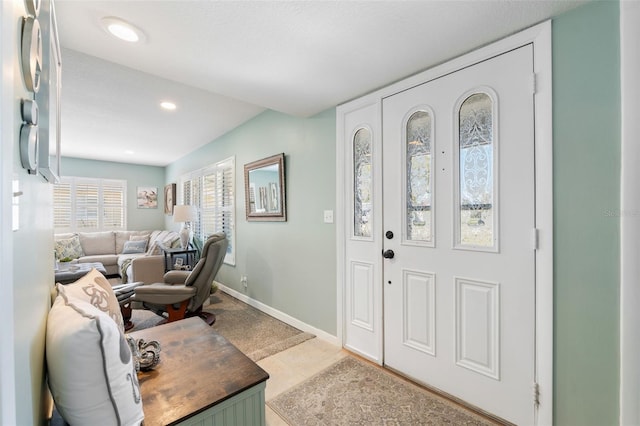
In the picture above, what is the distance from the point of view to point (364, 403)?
1.77 metres

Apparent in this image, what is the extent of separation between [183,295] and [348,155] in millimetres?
2131

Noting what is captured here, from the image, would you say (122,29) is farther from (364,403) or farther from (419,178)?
(364,403)

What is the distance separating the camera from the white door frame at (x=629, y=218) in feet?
3.98

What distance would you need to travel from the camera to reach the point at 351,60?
1.82 meters

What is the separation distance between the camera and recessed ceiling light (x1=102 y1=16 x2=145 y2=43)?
1.46m

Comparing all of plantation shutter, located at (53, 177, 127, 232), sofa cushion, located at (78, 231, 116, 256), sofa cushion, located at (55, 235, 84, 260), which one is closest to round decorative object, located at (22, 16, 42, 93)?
sofa cushion, located at (55, 235, 84, 260)

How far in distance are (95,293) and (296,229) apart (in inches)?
73.8

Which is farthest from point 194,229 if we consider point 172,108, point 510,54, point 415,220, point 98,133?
point 510,54

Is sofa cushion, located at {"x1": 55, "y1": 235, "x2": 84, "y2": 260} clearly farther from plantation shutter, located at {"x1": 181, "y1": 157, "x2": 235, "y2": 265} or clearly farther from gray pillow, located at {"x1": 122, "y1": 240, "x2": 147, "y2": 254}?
plantation shutter, located at {"x1": 181, "y1": 157, "x2": 235, "y2": 265}

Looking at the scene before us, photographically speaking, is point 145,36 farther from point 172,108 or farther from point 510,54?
point 510,54

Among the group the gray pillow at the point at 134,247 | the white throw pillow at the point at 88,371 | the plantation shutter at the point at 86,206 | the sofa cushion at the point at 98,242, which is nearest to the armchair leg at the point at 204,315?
the white throw pillow at the point at 88,371

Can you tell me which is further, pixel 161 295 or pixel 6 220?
pixel 161 295

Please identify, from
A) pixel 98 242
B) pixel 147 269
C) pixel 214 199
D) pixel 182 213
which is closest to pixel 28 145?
pixel 147 269

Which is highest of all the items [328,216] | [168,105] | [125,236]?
[168,105]
